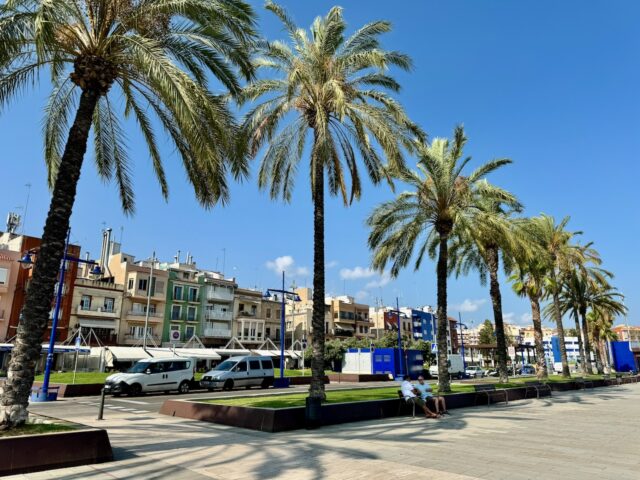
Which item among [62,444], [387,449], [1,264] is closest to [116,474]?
[62,444]

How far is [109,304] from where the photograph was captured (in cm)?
5053

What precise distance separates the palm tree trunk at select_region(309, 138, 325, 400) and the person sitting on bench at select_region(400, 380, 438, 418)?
2.82 m

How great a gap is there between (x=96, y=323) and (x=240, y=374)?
27.4 metres

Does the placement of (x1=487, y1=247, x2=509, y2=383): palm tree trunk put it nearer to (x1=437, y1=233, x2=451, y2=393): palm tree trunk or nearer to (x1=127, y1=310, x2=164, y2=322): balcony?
(x1=437, y1=233, x2=451, y2=393): palm tree trunk

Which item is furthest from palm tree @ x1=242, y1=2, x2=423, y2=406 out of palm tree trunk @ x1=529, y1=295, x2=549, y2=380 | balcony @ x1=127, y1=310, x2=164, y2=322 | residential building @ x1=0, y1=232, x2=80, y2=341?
balcony @ x1=127, y1=310, x2=164, y2=322

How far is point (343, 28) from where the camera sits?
15781mm

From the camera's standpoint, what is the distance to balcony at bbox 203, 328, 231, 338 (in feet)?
196

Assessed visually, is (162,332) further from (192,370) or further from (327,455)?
(327,455)

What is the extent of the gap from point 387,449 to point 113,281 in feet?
172

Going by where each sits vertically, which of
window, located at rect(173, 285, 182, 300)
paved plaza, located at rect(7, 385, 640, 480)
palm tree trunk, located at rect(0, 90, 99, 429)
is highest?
window, located at rect(173, 285, 182, 300)

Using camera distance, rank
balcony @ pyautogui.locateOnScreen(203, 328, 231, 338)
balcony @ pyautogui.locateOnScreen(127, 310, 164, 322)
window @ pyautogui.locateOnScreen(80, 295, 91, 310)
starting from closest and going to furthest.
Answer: window @ pyautogui.locateOnScreen(80, 295, 91, 310), balcony @ pyautogui.locateOnScreen(127, 310, 164, 322), balcony @ pyautogui.locateOnScreen(203, 328, 231, 338)

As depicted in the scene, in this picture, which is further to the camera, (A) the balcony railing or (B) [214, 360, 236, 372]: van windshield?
(A) the balcony railing

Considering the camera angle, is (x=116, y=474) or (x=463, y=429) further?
(x=463, y=429)

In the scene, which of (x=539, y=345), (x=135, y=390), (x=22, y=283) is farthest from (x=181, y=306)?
(x=539, y=345)
